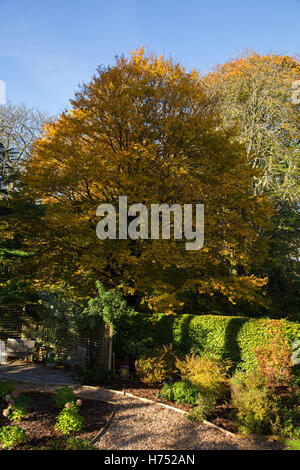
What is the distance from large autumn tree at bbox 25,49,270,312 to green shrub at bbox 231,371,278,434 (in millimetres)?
4280

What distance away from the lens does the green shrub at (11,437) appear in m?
5.73

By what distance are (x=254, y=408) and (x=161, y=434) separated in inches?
78.4

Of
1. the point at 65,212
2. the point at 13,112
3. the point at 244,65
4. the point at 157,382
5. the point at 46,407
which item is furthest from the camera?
the point at 13,112

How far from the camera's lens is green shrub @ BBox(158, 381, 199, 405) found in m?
8.59

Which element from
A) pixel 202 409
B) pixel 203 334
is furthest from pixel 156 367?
pixel 202 409

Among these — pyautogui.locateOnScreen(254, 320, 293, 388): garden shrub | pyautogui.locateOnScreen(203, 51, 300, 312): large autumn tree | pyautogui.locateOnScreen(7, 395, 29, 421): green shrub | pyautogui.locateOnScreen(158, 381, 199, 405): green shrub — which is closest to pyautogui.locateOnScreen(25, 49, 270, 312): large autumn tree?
pyautogui.locateOnScreen(254, 320, 293, 388): garden shrub

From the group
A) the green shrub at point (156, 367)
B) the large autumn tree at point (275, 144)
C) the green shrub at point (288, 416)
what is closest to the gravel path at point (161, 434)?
the green shrub at point (288, 416)

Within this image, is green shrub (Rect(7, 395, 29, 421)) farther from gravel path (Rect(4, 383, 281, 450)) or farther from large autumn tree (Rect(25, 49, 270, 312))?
large autumn tree (Rect(25, 49, 270, 312))
